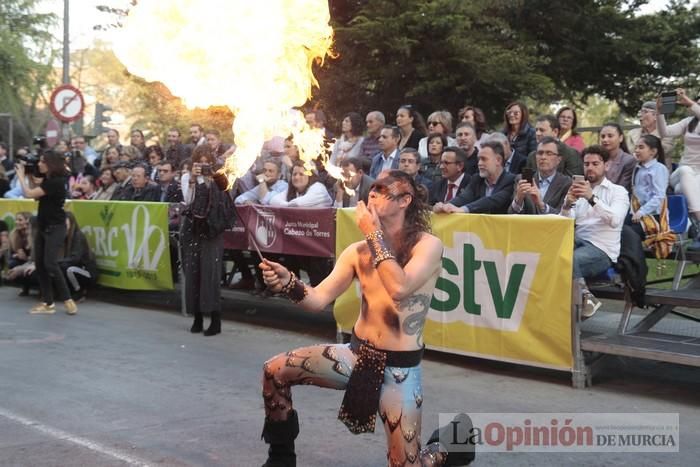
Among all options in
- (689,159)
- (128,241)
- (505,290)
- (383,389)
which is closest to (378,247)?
(383,389)

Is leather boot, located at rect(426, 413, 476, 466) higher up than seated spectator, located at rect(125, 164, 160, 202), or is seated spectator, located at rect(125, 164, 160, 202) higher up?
seated spectator, located at rect(125, 164, 160, 202)

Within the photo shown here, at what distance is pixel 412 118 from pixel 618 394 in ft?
15.8

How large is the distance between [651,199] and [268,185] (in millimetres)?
4521

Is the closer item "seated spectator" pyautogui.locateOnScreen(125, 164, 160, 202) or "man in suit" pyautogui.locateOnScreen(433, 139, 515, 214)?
"man in suit" pyautogui.locateOnScreen(433, 139, 515, 214)

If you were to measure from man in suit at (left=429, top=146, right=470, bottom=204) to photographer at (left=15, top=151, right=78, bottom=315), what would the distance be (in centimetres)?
484

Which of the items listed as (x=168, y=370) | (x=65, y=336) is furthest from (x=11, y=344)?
(x=168, y=370)

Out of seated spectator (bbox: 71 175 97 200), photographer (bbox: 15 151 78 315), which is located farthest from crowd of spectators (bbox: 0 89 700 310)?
seated spectator (bbox: 71 175 97 200)

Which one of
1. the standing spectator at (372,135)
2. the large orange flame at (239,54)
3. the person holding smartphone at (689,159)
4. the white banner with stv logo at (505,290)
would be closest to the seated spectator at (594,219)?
the white banner with stv logo at (505,290)

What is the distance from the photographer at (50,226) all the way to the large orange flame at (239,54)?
4.25 metres

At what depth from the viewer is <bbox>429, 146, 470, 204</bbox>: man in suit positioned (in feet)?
29.5

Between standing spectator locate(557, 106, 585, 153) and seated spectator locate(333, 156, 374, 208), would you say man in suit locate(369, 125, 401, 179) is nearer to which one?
seated spectator locate(333, 156, 374, 208)

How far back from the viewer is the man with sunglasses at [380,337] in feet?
14.5

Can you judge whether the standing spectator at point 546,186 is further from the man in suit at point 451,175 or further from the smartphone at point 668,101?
the smartphone at point 668,101

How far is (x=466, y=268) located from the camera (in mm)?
7918
